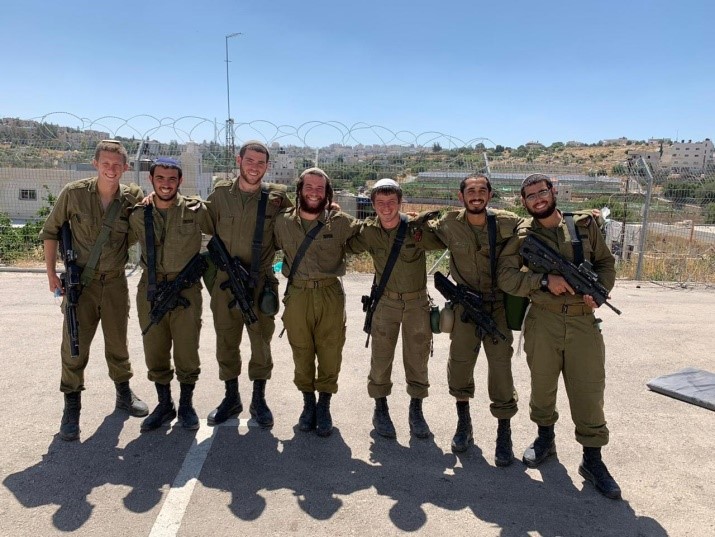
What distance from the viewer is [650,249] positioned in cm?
963

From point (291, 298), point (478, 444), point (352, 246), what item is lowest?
point (478, 444)

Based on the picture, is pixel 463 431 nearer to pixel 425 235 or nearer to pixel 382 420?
pixel 382 420

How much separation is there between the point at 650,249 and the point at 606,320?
13.1 ft

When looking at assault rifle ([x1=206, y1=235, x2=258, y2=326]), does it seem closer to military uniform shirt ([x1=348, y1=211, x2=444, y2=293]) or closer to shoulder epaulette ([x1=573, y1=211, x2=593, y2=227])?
military uniform shirt ([x1=348, y1=211, x2=444, y2=293])

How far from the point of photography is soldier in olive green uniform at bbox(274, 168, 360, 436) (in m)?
3.56

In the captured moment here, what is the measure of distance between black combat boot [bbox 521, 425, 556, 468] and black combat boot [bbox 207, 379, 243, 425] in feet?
6.87

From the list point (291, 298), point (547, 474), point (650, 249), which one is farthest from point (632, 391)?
point (650, 249)

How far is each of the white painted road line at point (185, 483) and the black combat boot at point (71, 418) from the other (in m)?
0.82

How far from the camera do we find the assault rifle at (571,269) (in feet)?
9.76

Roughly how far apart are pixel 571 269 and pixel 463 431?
1332 mm

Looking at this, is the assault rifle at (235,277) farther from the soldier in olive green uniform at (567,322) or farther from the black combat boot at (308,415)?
the soldier in olive green uniform at (567,322)

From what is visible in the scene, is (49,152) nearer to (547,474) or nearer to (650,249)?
(547,474)

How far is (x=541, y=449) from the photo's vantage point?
334cm

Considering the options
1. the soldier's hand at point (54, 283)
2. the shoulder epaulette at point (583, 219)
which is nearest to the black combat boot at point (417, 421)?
the shoulder epaulette at point (583, 219)
